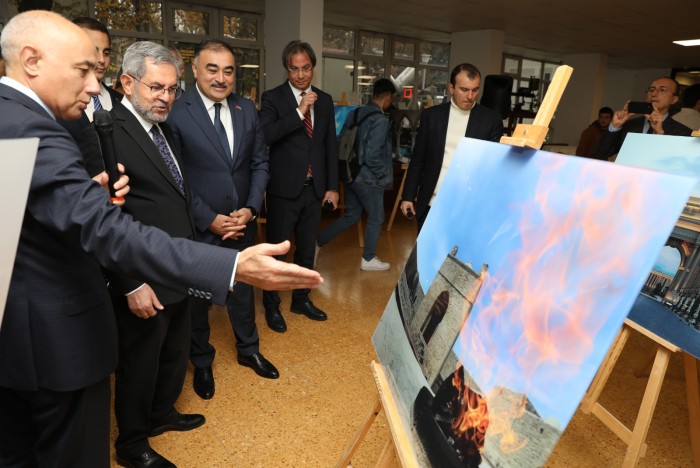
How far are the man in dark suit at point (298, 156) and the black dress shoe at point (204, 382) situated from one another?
68 cm

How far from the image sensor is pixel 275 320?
115 inches

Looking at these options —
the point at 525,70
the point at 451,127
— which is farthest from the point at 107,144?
the point at 525,70

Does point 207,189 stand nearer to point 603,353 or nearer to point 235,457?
point 235,457

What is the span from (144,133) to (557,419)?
59.9 inches

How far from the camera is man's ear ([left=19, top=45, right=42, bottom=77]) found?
1.02 meters

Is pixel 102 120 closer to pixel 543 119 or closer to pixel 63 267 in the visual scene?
pixel 63 267

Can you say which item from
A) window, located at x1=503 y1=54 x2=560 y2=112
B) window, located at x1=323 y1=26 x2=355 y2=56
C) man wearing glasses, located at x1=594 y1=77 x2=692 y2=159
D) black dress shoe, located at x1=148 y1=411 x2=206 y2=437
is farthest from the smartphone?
window, located at x1=503 y1=54 x2=560 y2=112

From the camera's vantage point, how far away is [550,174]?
0.93 meters

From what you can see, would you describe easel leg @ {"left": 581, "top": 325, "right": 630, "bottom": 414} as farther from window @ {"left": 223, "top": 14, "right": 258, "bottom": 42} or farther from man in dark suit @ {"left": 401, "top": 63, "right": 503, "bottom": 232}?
window @ {"left": 223, "top": 14, "right": 258, "bottom": 42}

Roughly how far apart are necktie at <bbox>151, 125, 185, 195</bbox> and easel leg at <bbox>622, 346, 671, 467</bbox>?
1.73 metres

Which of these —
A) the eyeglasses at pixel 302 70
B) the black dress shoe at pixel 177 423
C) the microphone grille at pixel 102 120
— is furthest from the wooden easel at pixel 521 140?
the eyeglasses at pixel 302 70

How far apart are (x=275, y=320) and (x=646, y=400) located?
2.02m

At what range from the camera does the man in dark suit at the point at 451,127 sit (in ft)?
8.80

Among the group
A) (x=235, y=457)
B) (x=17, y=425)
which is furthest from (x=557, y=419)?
(x=235, y=457)
